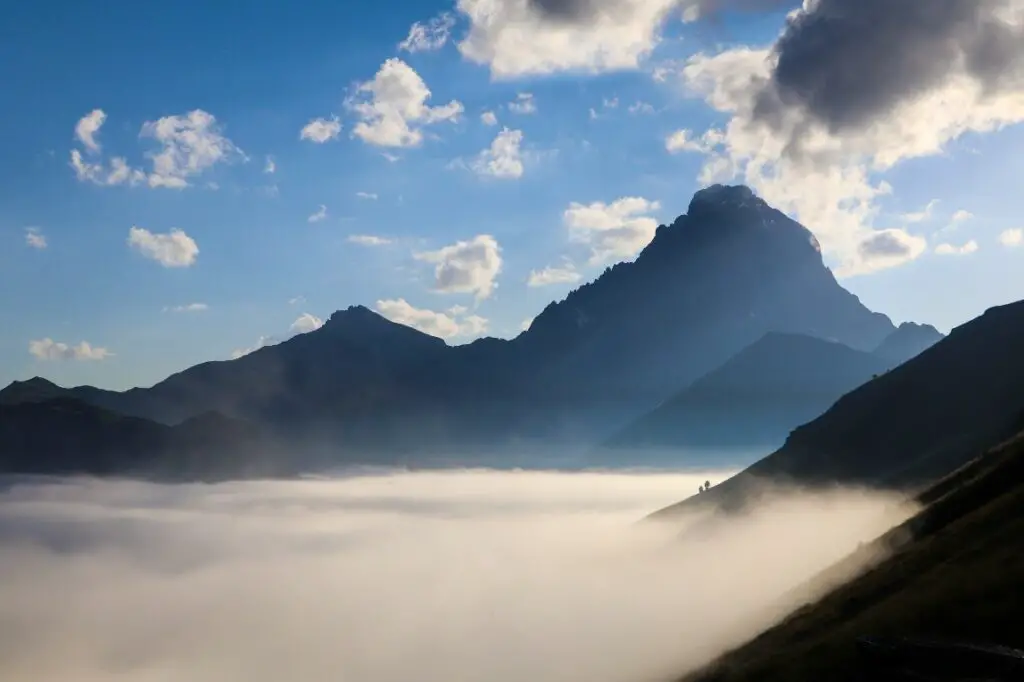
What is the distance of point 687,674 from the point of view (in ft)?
630

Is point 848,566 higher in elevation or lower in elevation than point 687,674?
higher

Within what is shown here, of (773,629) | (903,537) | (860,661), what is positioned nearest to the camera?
(860,661)

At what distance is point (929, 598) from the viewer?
131 metres

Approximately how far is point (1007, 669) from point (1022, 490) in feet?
208

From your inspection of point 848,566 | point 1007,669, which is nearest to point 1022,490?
point 848,566

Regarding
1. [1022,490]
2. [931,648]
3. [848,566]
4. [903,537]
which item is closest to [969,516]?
[1022,490]

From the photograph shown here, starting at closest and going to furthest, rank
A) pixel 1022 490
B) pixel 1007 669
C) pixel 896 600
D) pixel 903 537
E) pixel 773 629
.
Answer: pixel 1007 669, pixel 896 600, pixel 1022 490, pixel 773 629, pixel 903 537

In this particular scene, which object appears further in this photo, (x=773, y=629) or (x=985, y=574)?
(x=773, y=629)

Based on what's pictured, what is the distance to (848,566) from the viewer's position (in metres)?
198

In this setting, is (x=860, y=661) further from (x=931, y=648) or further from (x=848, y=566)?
(x=848, y=566)

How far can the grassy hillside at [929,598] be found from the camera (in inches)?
4774

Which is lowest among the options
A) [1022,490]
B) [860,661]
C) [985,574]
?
[860,661]

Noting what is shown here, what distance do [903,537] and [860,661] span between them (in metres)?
70.7

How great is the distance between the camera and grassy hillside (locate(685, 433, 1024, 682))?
121250 mm
